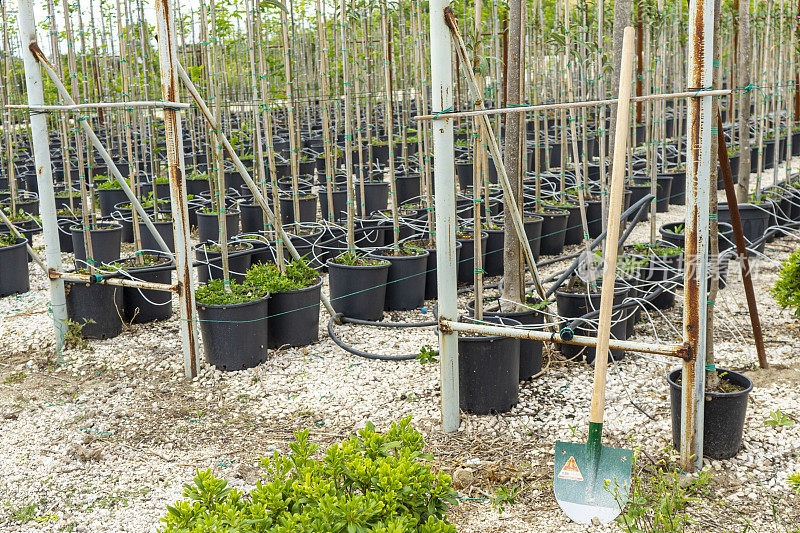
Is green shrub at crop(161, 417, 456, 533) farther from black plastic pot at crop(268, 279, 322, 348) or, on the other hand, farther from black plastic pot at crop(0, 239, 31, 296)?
black plastic pot at crop(0, 239, 31, 296)

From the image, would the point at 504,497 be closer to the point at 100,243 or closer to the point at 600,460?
the point at 600,460

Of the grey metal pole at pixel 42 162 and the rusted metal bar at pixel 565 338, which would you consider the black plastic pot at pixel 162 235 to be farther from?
the rusted metal bar at pixel 565 338

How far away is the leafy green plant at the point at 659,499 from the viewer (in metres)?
2.32

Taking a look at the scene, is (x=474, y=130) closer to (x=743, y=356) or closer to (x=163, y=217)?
(x=743, y=356)

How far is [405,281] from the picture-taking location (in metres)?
5.41

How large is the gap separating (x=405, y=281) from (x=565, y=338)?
101 inches

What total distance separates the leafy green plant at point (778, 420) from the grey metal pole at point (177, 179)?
2.98 m

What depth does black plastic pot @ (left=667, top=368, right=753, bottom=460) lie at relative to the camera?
9.55 feet

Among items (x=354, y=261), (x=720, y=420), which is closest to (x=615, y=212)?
(x=720, y=420)

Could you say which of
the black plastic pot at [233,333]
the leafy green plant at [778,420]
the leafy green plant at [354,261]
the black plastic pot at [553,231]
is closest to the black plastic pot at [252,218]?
the leafy green plant at [354,261]

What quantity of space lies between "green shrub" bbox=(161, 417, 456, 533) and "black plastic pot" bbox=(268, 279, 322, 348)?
242cm

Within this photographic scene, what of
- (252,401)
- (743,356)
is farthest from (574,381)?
(252,401)

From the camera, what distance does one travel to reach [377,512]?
71.8 inches

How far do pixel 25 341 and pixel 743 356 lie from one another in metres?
4.54
